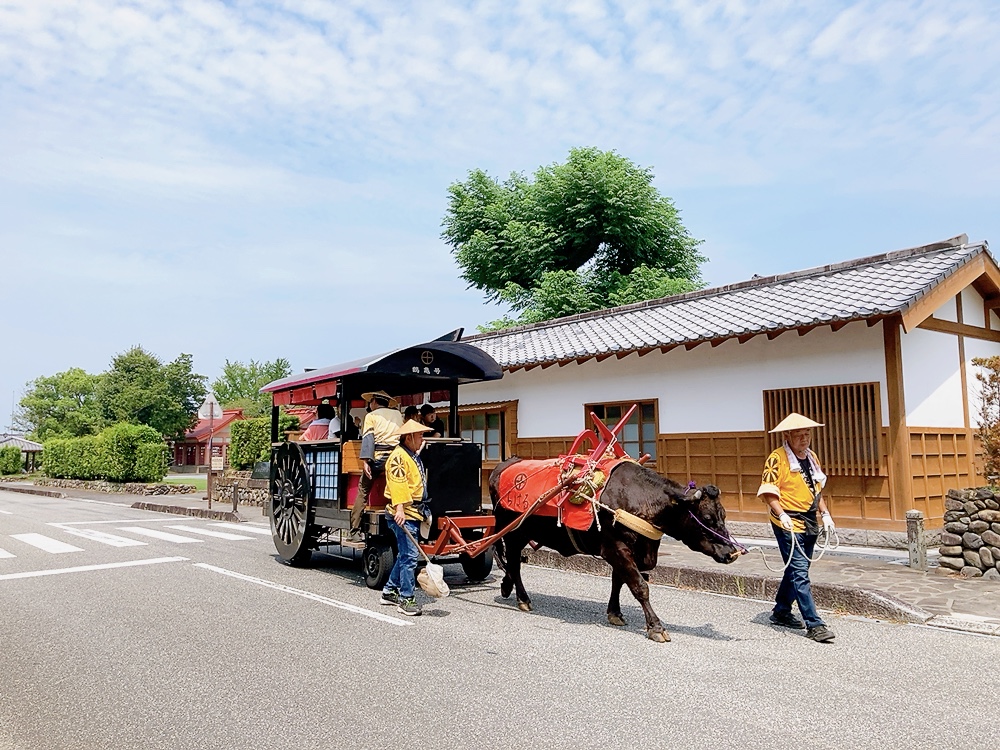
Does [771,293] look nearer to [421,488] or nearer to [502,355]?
[502,355]

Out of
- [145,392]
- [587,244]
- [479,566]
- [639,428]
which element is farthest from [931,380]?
[145,392]

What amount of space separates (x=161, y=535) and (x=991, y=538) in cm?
1404

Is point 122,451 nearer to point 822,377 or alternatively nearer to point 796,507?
point 822,377

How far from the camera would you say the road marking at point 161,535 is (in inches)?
575

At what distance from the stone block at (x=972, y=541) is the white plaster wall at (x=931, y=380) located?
247cm

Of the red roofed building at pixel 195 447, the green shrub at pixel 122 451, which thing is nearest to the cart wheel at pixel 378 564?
the green shrub at pixel 122 451

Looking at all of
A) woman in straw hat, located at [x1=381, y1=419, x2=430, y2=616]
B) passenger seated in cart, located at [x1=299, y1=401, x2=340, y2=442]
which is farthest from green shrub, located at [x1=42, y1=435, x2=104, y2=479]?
woman in straw hat, located at [x1=381, y1=419, x2=430, y2=616]

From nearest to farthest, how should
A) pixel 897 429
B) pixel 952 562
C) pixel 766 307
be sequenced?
pixel 952 562
pixel 897 429
pixel 766 307

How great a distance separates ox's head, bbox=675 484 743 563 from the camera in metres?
6.89

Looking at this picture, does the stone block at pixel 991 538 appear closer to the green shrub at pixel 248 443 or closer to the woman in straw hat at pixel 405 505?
the woman in straw hat at pixel 405 505

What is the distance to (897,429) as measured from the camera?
448 inches

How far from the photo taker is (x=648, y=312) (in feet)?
56.3

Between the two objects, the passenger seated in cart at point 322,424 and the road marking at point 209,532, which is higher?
the passenger seated in cart at point 322,424

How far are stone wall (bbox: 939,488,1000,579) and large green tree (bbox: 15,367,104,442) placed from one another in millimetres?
56201
